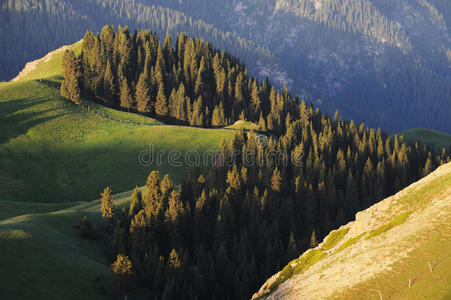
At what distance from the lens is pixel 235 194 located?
117 m

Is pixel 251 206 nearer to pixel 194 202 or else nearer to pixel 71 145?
pixel 194 202

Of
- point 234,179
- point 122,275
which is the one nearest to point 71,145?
point 234,179

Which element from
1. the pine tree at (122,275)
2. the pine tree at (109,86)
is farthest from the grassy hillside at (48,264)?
the pine tree at (109,86)

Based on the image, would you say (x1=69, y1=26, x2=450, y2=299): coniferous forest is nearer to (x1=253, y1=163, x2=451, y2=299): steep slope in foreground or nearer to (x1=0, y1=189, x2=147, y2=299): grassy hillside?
(x1=0, y1=189, x2=147, y2=299): grassy hillside

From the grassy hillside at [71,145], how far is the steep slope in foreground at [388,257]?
240ft

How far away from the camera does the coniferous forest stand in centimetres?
8150

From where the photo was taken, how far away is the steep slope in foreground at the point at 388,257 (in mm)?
41344

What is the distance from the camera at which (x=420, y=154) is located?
559 feet

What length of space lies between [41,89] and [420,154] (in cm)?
13024

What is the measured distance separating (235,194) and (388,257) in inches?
2854

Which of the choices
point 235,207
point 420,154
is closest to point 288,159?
point 235,207

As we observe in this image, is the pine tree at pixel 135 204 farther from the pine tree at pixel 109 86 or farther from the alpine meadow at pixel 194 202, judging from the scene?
the pine tree at pixel 109 86

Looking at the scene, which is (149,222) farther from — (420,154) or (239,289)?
(420,154)

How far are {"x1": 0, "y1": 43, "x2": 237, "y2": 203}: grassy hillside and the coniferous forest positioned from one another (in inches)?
406
